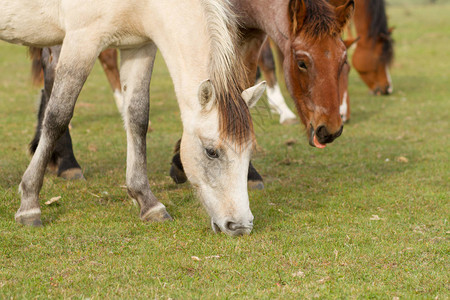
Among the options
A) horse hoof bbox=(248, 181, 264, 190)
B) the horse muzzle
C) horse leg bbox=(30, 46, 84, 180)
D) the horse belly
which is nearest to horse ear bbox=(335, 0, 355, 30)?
horse hoof bbox=(248, 181, 264, 190)

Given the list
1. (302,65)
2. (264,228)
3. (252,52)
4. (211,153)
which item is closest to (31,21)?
(211,153)

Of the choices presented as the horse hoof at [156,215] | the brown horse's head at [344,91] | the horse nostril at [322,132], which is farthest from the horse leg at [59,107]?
the brown horse's head at [344,91]

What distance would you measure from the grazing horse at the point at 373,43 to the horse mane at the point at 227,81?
7.31 meters

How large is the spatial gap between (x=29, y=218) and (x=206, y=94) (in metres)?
1.74

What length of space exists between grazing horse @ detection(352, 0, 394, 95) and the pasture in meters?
2.73

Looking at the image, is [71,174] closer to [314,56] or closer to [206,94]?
[206,94]

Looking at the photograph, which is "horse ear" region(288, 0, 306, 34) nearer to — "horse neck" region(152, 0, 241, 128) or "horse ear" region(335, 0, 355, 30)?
"horse ear" region(335, 0, 355, 30)

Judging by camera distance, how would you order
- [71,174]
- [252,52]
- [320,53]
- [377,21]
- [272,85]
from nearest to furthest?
[320,53] → [252,52] → [71,174] → [272,85] → [377,21]

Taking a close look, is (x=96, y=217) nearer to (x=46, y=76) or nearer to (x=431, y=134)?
(x=46, y=76)

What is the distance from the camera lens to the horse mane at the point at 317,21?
15.1 feet

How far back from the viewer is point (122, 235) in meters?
4.23

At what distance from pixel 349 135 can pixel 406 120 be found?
5.24 feet

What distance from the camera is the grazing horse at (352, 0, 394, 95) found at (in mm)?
10711

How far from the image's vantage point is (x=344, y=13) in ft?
15.5
